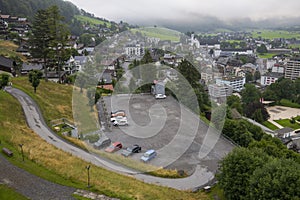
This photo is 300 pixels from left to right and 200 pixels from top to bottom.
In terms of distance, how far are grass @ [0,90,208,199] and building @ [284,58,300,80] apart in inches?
2917

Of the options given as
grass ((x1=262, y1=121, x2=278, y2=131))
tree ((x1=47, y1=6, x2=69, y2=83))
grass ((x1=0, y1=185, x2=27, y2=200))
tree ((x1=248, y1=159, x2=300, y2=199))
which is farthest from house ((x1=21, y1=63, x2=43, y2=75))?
grass ((x1=262, y1=121, x2=278, y2=131))

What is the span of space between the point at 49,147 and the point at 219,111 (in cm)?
1586

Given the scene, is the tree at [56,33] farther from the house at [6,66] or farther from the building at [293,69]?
the building at [293,69]

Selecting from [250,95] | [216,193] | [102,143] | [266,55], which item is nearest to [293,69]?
[250,95]

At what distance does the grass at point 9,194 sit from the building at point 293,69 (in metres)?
80.3

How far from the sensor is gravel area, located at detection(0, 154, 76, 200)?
37.0 ft

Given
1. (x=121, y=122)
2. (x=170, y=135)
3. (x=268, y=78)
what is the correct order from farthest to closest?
(x=268, y=78) < (x=121, y=122) < (x=170, y=135)

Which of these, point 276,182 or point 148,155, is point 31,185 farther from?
point 276,182

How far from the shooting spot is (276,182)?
11320mm

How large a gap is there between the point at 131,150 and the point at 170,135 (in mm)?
4385

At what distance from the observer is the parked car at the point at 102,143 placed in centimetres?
1859

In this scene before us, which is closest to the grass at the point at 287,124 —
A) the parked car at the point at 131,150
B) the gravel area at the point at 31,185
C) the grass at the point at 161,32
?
the grass at the point at 161,32

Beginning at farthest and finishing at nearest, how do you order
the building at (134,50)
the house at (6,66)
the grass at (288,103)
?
the building at (134,50) < the grass at (288,103) < the house at (6,66)

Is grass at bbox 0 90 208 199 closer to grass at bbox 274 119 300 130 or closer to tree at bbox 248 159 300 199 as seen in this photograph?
tree at bbox 248 159 300 199
